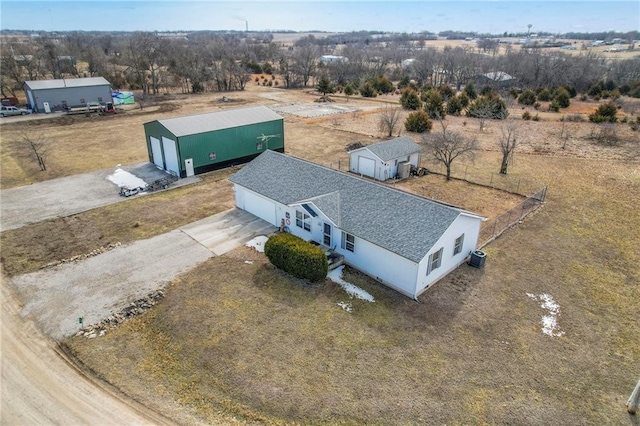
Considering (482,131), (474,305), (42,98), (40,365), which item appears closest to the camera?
(40,365)

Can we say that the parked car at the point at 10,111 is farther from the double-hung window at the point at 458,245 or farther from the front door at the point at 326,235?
the double-hung window at the point at 458,245

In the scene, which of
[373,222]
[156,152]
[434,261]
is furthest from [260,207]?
[156,152]

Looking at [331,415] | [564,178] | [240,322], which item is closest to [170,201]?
[240,322]

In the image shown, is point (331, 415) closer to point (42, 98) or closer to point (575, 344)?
point (575, 344)

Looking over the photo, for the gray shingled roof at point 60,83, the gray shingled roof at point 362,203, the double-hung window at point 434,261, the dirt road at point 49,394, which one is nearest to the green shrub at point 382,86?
the gray shingled roof at point 60,83

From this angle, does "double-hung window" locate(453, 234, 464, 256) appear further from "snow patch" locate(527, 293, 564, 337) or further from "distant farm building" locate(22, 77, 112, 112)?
"distant farm building" locate(22, 77, 112, 112)
